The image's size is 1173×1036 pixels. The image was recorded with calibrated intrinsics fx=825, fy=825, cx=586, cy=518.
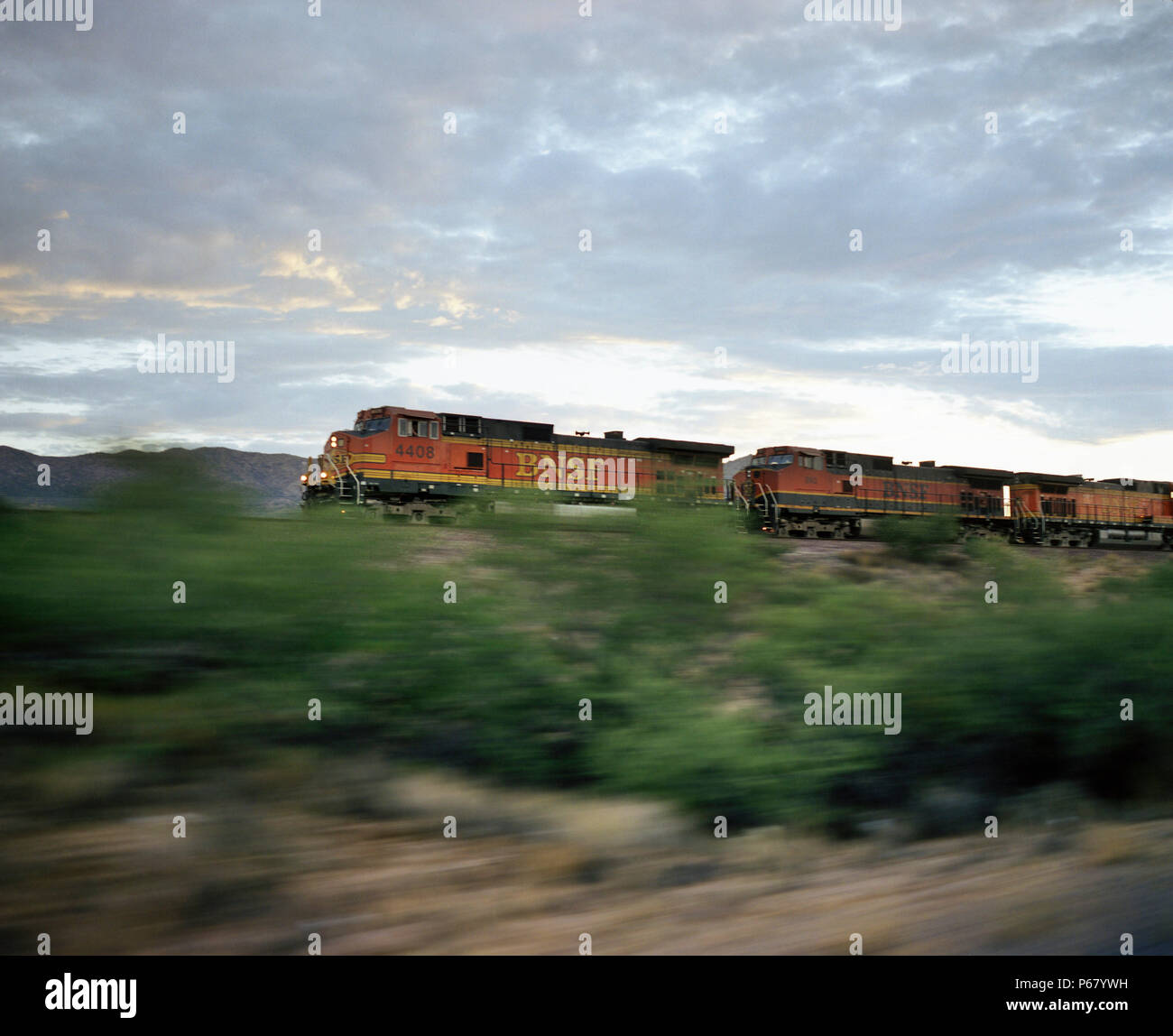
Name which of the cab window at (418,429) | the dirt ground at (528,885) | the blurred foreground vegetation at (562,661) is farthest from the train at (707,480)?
the dirt ground at (528,885)

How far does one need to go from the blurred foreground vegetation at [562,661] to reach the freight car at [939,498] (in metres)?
18.3

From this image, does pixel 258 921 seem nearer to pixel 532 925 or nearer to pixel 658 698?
pixel 532 925

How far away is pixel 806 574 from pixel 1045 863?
101 inches

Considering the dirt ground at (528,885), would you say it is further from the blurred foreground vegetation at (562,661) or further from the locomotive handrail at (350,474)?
the locomotive handrail at (350,474)

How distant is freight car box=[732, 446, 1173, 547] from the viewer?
28.3 metres

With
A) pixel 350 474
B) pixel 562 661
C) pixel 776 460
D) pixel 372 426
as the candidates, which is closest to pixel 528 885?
pixel 562 661

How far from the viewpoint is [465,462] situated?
24.7 metres

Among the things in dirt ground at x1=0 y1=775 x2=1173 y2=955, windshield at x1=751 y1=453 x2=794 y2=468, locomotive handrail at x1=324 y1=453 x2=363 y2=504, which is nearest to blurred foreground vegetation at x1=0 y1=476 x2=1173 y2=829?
dirt ground at x1=0 y1=775 x2=1173 y2=955

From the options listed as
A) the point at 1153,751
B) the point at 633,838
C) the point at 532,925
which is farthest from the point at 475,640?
the point at 1153,751

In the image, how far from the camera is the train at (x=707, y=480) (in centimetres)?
2327

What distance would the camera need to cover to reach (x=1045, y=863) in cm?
462

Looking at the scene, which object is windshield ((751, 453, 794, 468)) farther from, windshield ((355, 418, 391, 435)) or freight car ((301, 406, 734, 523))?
windshield ((355, 418, 391, 435))

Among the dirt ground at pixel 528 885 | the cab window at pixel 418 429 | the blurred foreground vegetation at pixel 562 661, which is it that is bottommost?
the dirt ground at pixel 528 885

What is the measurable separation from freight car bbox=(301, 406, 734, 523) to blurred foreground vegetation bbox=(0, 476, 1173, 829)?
48.7 feet
